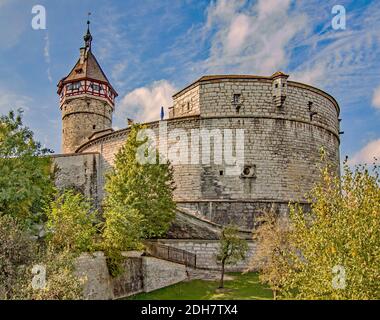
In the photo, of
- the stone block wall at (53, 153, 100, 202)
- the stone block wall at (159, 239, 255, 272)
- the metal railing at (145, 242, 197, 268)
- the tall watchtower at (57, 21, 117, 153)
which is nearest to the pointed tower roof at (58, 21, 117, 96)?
the tall watchtower at (57, 21, 117, 153)

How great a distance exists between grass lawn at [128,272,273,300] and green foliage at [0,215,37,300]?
6257 mm

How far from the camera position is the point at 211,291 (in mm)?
21094

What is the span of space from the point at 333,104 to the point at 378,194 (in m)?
25.5

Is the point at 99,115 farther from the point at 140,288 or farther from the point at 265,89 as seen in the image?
the point at 140,288

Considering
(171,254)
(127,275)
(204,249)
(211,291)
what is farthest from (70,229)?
(204,249)

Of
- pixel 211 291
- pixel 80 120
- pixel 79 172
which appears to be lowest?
pixel 211 291

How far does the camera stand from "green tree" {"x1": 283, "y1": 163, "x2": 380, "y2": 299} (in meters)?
9.71

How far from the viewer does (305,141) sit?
32500 millimetres

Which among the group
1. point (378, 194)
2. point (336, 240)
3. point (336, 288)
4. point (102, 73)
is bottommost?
point (336, 288)

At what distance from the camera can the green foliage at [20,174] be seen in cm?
1855

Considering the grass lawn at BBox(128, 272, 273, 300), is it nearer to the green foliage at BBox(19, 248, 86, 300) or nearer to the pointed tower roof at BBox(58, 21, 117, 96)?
the green foliage at BBox(19, 248, 86, 300)

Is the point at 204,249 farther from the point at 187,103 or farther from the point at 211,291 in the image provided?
the point at 187,103

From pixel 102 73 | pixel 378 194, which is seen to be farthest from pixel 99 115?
pixel 378 194

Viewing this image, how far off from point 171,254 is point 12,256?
36.4 ft
